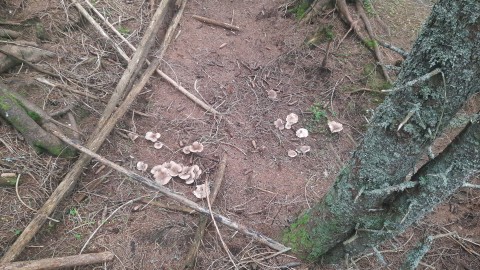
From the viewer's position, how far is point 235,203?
12.6 feet

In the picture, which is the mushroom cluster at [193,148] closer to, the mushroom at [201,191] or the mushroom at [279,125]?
the mushroom at [201,191]

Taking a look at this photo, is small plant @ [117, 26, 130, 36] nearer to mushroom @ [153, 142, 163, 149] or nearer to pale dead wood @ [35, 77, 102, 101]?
pale dead wood @ [35, 77, 102, 101]

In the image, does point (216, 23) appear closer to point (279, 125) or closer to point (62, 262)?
point (279, 125)

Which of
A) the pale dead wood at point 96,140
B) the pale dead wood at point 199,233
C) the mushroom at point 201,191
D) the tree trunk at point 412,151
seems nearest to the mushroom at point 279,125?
the pale dead wood at point 199,233

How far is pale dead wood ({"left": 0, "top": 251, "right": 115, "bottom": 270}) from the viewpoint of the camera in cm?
292

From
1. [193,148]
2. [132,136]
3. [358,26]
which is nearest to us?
[193,148]

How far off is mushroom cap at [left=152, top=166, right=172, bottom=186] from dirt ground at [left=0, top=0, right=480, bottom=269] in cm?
12

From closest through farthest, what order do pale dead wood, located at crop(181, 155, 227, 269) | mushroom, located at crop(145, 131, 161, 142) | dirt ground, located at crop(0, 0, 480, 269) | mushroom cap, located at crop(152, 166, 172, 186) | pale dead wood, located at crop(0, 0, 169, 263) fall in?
pale dead wood, located at crop(0, 0, 169, 263) → pale dead wood, located at crop(181, 155, 227, 269) → dirt ground, located at crop(0, 0, 480, 269) → mushroom cap, located at crop(152, 166, 172, 186) → mushroom, located at crop(145, 131, 161, 142)

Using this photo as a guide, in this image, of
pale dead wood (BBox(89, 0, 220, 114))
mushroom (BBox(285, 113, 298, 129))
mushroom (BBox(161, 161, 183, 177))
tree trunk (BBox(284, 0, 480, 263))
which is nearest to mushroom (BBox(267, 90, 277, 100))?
mushroom (BBox(285, 113, 298, 129))

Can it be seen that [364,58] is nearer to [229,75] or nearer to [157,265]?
[229,75]

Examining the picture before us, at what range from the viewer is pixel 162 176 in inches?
152

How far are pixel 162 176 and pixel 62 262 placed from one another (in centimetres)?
126

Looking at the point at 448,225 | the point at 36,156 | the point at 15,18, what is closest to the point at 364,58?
the point at 448,225

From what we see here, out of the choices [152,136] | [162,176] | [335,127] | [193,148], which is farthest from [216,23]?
[162,176]
